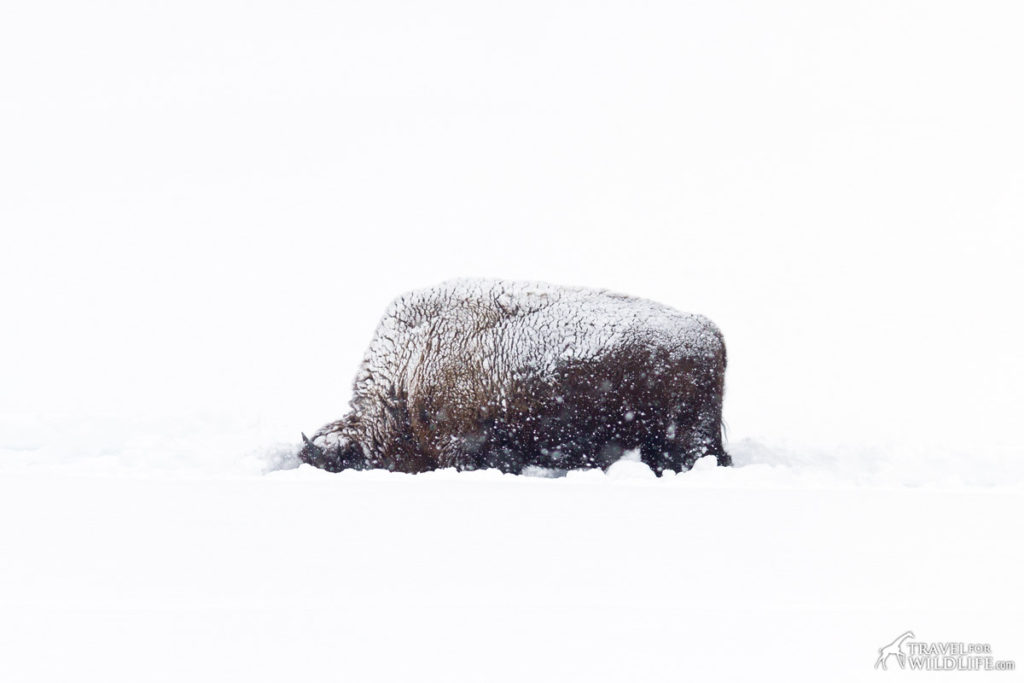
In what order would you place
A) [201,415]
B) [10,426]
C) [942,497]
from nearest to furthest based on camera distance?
[942,497], [10,426], [201,415]

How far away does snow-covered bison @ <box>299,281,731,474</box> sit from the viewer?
218 inches

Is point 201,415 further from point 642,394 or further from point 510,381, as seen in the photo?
point 642,394

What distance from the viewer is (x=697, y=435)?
18.6ft

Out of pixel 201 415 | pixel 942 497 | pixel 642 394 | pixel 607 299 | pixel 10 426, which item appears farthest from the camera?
pixel 201 415

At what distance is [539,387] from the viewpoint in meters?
5.56

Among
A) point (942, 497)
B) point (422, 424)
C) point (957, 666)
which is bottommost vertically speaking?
point (957, 666)

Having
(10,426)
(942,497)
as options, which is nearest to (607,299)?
(942,497)

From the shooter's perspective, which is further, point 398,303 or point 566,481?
point 398,303

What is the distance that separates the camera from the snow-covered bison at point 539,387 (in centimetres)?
553

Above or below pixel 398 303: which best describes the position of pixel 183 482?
below

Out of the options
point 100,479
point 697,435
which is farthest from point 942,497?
point 100,479

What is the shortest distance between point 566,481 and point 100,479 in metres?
2.28

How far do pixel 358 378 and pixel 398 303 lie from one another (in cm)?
57

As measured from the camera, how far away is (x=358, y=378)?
20.9 ft
